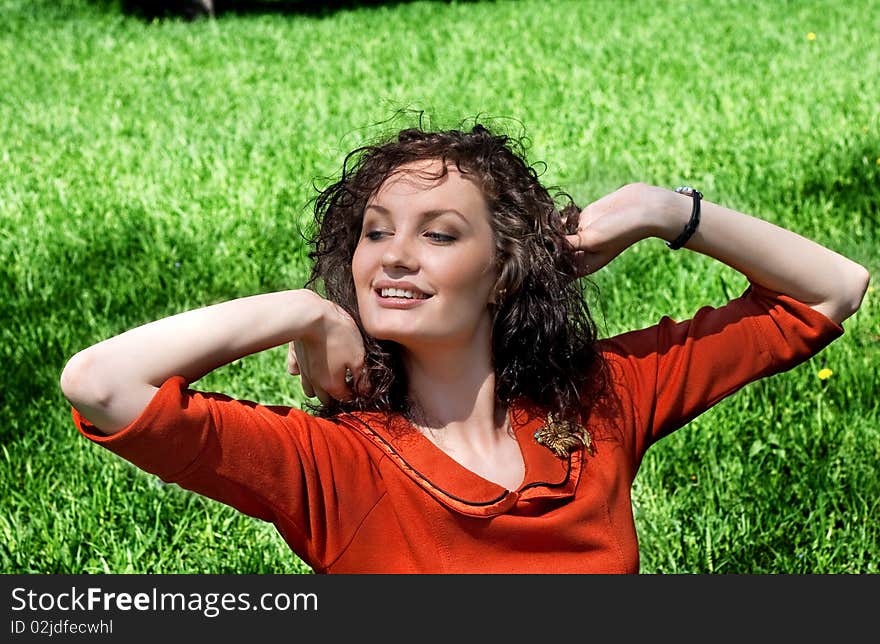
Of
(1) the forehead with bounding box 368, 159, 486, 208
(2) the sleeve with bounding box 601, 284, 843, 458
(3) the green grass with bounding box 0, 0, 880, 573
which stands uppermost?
(1) the forehead with bounding box 368, 159, 486, 208

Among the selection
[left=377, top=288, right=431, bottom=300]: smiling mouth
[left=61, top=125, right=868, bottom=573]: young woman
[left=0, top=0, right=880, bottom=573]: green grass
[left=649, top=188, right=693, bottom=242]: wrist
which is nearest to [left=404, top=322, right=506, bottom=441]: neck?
[left=61, top=125, right=868, bottom=573]: young woman

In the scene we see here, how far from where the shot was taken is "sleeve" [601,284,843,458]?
217 centimetres

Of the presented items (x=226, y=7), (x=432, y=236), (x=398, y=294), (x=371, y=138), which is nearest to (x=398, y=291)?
(x=398, y=294)

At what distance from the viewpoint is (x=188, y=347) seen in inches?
69.9

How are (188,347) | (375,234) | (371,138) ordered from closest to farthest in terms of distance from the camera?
1. (188,347)
2. (375,234)
3. (371,138)

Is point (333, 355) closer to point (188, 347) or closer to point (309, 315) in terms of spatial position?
point (309, 315)

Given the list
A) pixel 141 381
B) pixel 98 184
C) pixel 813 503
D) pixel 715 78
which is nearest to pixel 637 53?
pixel 715 78

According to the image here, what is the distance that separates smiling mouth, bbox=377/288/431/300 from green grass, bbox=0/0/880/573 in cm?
52

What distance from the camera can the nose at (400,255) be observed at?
193 centimetres

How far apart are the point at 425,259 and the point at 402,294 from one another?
0.07 m

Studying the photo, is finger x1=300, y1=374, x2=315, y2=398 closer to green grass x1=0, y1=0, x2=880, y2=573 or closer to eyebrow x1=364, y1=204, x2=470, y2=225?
eyebrow x1=364, y1=204, x2=470, y2=225

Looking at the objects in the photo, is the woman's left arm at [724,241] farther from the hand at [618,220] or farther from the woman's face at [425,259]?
the woman's face at [425,259]

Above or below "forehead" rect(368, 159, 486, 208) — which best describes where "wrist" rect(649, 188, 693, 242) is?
below

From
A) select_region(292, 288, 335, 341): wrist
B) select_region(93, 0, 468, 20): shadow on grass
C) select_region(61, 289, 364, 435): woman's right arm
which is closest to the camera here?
select_region(61, 289, 364, 435): woman's right arm
